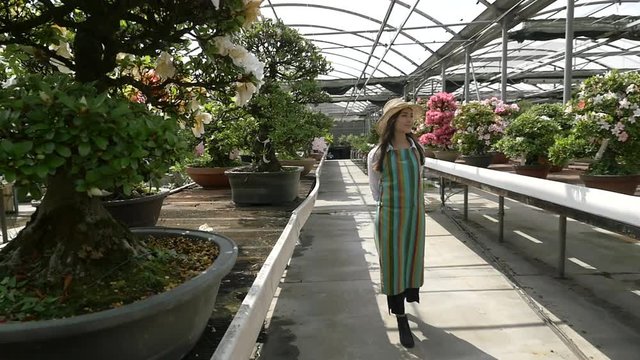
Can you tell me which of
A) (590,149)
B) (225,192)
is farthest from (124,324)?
(225,192)

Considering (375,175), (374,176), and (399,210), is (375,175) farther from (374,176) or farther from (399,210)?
(399,210)

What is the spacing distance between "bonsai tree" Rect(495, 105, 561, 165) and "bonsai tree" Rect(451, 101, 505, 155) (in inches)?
40.0

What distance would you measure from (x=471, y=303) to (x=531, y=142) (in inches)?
76.1

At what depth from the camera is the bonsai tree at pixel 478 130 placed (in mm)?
5184

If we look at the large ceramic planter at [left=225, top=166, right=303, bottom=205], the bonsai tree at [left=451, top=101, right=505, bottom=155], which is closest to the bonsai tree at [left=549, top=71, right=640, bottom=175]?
the large ceramic planter at [left=225, top=166, right=303, bottom=205]

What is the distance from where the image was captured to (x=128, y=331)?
36.1 inches

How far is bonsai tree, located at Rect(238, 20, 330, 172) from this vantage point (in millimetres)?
3527

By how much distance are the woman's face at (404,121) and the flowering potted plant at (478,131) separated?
3164mm

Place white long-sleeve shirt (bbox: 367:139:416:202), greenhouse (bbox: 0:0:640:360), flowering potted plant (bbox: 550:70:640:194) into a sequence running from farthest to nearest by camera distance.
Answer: flowering potted plant (bbox: 550:70:640:194) → white long-sleeve shirt (bbox: 367:139:416:202) → greenhouse (bbox: 0:0:640:360)

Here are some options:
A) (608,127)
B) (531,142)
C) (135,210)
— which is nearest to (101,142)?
(135,210)

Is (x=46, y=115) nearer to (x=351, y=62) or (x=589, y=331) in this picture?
(x=589, y=331)

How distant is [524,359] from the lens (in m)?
1.90

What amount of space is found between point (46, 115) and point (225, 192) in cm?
358

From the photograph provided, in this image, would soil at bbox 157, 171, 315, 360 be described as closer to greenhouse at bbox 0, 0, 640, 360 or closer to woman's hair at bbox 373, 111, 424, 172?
greenhouse at bbox 0, 0, 640, 360
